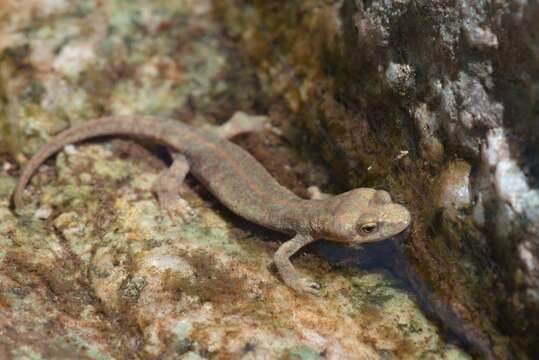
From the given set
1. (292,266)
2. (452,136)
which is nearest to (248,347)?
(292,266)

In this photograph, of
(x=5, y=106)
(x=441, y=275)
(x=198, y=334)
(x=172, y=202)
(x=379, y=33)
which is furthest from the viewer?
(x=5, y=106)

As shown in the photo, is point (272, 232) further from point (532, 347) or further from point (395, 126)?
point (532, 347)

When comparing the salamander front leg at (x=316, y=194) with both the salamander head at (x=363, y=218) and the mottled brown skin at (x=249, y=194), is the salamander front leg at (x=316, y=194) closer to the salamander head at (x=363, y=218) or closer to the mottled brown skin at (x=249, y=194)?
the mottled brown skin at (x=249, y=194)

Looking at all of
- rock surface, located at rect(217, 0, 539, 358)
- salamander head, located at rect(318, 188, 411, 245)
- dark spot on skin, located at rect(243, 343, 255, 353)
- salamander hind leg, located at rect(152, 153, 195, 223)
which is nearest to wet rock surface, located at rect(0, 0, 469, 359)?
dark spot on skin, located at rect(243, 343, 255, 353)

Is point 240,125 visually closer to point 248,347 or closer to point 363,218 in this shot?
point 363,218

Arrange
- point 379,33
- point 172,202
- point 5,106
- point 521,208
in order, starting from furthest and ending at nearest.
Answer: point 5,106 → point 172,202 → point 379,33 → point 521,208

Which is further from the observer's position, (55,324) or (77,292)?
(77,292)

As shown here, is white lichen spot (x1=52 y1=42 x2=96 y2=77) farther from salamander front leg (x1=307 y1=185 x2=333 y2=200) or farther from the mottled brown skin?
salamander front leg (x1=307 y1=185 x2=333 y2=200)

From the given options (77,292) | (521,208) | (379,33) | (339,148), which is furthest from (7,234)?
(521,208)
